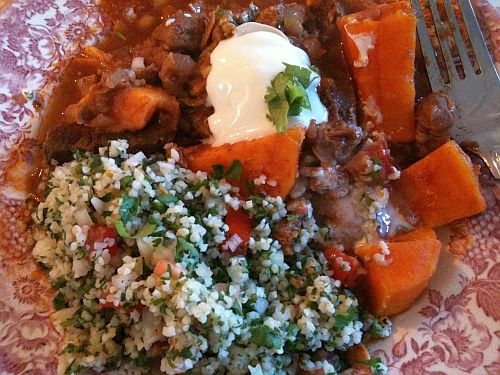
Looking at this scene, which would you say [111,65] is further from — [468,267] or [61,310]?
[468,267]

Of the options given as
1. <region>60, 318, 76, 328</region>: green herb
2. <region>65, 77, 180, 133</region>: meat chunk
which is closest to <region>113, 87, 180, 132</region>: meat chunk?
<region>65, 77, 180, 133</region>: meat chunk

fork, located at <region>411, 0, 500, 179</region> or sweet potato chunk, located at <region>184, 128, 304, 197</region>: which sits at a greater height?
fork, located at <region>411, 0, 500, 179</region>

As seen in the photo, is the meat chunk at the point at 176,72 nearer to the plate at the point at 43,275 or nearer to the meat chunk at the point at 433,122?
the plate at the point at 43,275

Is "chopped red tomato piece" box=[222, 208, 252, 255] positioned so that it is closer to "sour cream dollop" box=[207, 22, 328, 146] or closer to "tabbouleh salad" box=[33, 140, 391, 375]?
"tabbouleh salad" box=[33, 140, 391, 375]

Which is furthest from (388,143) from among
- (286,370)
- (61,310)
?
(61,310)

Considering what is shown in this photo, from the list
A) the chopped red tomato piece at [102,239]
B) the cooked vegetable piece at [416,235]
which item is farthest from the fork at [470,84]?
the chopped red tomato piece at [102,239]

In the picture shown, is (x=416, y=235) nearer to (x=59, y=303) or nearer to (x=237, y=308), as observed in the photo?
(x=237, y=308)
